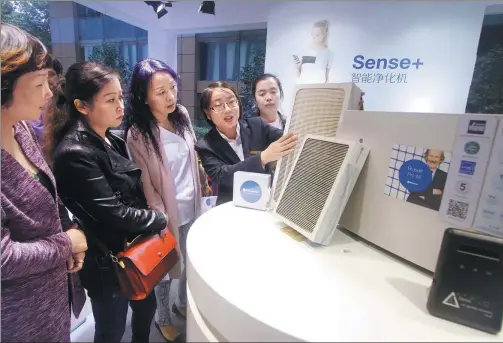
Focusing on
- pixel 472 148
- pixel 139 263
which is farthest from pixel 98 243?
pixel 472 148

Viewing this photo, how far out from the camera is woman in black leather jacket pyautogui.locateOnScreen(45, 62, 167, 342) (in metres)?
1.08

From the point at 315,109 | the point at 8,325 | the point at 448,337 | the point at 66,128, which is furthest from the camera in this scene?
the point at 66,128

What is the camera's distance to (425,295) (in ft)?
1.83

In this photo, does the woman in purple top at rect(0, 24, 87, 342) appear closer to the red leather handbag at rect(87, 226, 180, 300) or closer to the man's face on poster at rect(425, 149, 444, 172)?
the red leather handbag at rect(87, 226, 180, 300)

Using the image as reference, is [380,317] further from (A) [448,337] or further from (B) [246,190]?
(B) [246,190]

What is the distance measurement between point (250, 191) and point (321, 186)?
309 millimetres

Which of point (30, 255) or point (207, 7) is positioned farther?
point (207, 7)

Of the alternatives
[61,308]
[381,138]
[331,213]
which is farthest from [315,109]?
[61,308]

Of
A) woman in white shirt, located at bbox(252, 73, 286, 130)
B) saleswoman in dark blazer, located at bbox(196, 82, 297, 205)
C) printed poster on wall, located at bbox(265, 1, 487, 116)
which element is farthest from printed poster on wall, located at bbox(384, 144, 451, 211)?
printed poster on wall, located at bbox(265, 1, 487, 116)

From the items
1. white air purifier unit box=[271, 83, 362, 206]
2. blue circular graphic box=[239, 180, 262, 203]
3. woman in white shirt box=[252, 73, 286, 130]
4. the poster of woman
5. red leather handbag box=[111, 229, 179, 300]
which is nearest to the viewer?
white air purifier unit box=[271, 83, 362, 206]

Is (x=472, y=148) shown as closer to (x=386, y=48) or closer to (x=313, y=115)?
(x=313, y=115)

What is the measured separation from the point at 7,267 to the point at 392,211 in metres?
0.96

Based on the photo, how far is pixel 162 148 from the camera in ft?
5.07

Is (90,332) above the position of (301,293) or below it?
below
